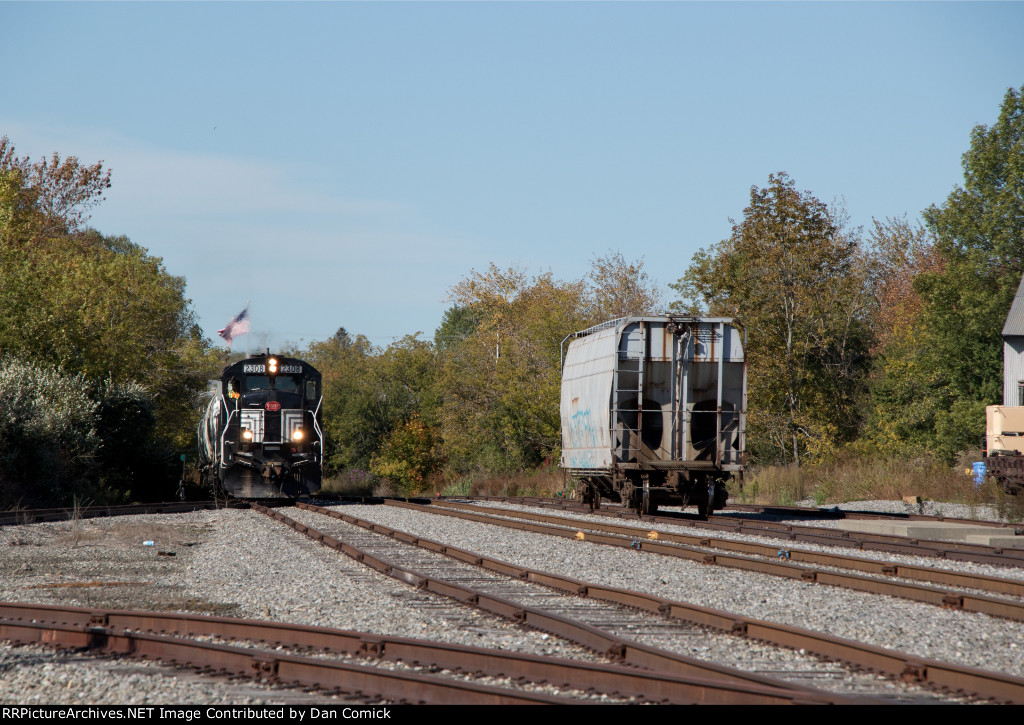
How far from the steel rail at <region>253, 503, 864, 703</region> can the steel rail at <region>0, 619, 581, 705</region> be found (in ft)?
3.00

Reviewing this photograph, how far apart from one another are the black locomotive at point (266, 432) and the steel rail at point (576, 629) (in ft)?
34.7

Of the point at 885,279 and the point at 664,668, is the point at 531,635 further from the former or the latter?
the point at 885,279

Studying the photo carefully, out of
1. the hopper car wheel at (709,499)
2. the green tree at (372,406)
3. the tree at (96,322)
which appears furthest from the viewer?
the green tree at (372,406)

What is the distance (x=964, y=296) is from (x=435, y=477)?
90.0 ft

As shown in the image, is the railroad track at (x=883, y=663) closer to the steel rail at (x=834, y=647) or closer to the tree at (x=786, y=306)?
the steel rail at (x=834, y=647)

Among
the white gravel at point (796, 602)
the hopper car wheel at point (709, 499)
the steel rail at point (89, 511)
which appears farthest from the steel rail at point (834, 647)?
the steel rail at point (89, 511)

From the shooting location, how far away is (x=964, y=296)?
118 feet

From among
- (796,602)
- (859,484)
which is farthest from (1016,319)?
(796,602)

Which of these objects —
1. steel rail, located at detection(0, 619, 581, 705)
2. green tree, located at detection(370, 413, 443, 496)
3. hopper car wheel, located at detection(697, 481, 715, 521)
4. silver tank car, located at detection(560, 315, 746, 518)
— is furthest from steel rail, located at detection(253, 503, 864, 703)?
green tree, located at detection(370, 413, 443, 496)

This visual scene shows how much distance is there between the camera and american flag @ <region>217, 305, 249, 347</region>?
35.7m

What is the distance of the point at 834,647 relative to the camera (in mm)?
6738

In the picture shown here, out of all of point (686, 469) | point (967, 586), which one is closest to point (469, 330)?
point (686, 469)

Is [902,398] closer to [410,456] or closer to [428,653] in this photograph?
[410,456]

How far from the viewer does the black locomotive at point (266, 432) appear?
23.8 metres
